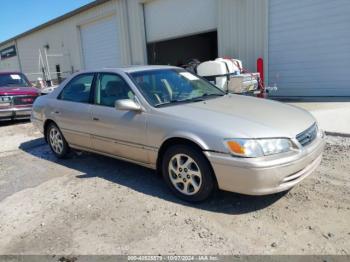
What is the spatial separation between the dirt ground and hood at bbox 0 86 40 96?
5618 millimetres

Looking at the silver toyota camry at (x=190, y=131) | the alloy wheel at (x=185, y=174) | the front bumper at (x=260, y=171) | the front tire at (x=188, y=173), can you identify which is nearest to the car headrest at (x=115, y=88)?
the silver toyota camry at (x=190, y=131)

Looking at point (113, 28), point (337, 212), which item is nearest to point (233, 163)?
point (337, 212)

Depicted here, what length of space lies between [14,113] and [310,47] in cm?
896

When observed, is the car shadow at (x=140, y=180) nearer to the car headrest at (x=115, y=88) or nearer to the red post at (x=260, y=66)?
the car headrest at (x=115, y=88)

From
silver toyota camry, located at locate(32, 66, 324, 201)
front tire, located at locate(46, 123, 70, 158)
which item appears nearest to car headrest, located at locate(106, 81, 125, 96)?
silver toyota camry, located at locate(32, 66, 324, 201)

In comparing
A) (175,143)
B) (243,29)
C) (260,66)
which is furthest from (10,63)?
(175,143)

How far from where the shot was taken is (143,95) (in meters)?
4.20

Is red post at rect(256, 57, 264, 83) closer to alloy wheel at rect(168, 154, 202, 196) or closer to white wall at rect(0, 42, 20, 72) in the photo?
alloy wheel at rect(168, 154, 202, 196)

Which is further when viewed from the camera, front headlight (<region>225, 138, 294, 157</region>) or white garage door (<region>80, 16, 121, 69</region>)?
white garage door (<region>80, 16, 121, 69</region>)

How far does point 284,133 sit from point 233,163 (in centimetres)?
60

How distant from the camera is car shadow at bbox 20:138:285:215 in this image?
3.63 meters

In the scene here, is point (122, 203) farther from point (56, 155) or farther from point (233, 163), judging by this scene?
point (56, 155)

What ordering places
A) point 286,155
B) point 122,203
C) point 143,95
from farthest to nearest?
1. point 143,95
2. point 122,203
3. point 286,155

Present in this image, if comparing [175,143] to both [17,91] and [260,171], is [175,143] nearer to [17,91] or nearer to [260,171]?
[260,171]
